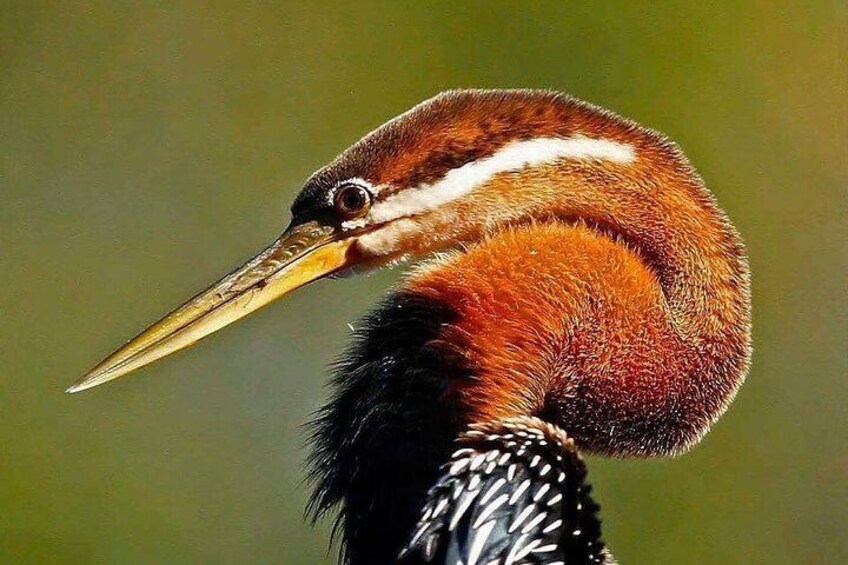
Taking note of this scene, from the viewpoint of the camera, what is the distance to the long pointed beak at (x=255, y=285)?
114 cm

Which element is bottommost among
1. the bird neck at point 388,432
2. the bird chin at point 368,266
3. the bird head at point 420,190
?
the bird neck at point 388,432

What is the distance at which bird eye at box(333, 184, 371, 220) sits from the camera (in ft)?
3.63

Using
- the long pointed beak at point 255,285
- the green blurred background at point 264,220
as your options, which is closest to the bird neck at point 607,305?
the long pointed beak at point 255,285

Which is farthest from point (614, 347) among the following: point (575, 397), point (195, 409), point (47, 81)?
point (47, 81)

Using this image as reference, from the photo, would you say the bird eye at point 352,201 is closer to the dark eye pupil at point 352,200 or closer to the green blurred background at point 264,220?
the dark eye pupil at point 352,200

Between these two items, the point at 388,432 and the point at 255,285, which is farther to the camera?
the point at 255,285

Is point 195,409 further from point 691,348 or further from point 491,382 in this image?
point 691,348

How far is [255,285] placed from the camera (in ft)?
3.74

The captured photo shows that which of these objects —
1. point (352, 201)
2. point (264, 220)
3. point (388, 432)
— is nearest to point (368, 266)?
point (352, 201)

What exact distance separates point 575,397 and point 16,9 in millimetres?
987

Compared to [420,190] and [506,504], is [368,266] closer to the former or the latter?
[420,190]

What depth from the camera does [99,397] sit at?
4.92 ft

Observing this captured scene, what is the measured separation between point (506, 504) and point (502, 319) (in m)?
0.17

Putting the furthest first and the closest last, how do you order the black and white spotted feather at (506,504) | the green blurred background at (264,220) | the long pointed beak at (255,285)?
the green blurred background at (264,220), the long pointed beak at (255,285), the black and white spotted feather at (506,504)
